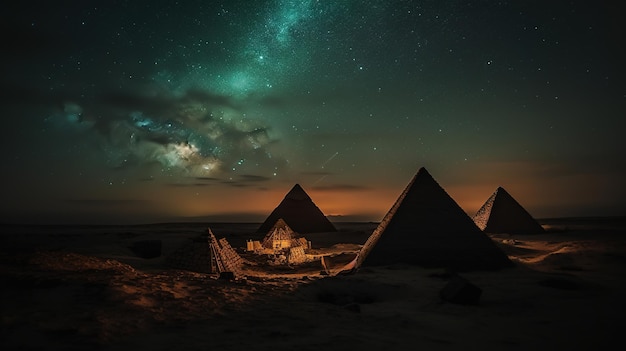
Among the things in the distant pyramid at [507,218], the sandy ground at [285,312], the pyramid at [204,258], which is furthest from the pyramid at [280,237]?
the distant pyramid at [507,218]

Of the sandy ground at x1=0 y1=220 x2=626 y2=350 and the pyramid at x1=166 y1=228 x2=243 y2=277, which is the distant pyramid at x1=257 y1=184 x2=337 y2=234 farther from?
the sandy ground at x1=0 y1=220 x2=626 y2=350

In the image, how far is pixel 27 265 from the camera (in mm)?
8602

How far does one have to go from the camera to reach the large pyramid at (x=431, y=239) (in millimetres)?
12625

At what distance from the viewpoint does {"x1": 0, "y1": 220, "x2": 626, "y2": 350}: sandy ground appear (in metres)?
5.07

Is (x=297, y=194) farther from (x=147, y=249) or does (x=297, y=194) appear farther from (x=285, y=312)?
(x=285, y=312)

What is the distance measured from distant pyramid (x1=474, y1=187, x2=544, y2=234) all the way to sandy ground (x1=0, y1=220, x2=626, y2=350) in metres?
21.8

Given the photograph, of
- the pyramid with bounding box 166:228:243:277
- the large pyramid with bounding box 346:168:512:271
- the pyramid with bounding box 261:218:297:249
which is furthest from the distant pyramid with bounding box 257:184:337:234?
the large pyramid with bounding box 346:168:512:271

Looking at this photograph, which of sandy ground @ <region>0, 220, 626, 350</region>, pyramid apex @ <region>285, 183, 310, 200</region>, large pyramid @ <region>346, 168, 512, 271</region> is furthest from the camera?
pyramid apex @ <region>285, 183, 310, 200</region>

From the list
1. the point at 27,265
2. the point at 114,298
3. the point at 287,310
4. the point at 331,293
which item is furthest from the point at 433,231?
the point at 27,265

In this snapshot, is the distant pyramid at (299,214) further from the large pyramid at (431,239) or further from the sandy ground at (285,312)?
the sandy ground at (285,312)

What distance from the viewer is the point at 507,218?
1222 inches

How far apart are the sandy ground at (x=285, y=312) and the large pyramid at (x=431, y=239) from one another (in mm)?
2087

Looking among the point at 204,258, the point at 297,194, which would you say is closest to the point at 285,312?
the point at 204,258

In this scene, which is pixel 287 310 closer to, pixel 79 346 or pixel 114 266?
pixel 79 346
